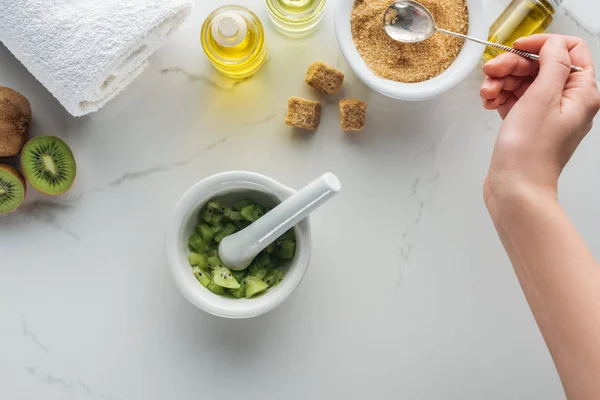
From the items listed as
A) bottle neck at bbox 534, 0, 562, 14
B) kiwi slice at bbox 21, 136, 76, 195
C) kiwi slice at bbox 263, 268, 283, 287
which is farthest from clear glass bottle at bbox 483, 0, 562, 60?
kiwi slice at bbox 21, 136, 76, 195

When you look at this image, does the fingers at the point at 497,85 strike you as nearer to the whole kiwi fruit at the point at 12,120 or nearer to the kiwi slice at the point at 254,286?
the kiwi slice at the point at 254,286

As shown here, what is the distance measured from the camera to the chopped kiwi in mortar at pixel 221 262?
3.25ft

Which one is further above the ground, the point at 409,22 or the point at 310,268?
the point at 409,22

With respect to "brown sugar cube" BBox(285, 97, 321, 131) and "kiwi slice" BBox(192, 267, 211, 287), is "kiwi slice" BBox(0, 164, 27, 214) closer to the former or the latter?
"kiwi slice" BBox(192, 267, 211, 287)

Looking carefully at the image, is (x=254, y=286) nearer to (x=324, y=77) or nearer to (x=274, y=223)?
(x=274, y=223)

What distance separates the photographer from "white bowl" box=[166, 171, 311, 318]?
0.96 meters

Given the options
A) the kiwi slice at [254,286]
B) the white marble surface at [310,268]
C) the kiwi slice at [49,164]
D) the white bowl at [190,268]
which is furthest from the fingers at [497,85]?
the kiwi slice at [49,164]

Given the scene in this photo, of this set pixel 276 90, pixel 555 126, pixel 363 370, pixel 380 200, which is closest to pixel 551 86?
pixel 555 126

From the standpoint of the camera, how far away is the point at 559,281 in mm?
811

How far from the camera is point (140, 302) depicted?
1132 millimetres

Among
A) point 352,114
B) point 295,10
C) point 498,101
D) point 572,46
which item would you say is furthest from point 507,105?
point 295,10

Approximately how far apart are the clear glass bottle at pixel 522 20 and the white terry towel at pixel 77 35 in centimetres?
58

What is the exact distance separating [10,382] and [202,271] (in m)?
0.46

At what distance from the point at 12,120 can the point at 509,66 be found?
0.86 m
